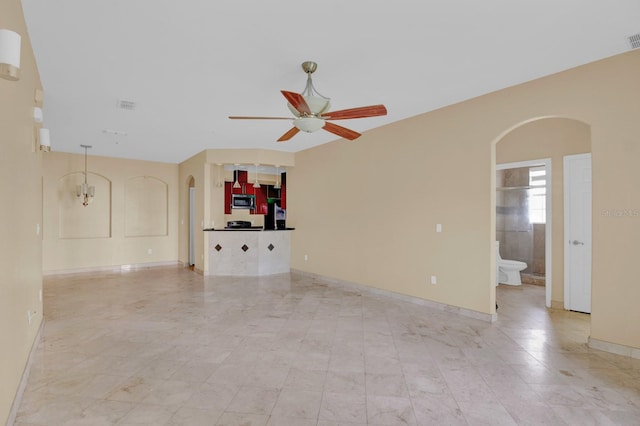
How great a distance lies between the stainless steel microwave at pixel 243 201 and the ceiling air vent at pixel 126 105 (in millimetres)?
4280

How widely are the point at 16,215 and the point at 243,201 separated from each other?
6493mm

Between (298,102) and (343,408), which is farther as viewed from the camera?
(298,102)

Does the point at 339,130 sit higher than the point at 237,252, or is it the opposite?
the point at 339,130

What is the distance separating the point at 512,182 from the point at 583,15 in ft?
16.4

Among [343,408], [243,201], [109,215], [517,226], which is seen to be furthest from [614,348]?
[109,215]

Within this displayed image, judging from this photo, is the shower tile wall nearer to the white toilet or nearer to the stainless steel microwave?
the white toilet

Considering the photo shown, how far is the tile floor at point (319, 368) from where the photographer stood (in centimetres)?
216

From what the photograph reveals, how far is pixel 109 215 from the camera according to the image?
799cm

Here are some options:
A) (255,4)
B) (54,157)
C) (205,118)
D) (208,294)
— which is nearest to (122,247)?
(54,157)

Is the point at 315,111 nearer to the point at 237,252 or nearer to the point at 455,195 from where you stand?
the point at 455,195

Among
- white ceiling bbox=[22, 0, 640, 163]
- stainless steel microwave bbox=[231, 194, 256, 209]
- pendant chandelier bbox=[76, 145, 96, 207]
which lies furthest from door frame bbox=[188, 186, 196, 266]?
white ceiling bbox=[22, 0, 640, 163]

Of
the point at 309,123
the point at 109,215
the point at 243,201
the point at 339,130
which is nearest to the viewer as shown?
the point at 309,123

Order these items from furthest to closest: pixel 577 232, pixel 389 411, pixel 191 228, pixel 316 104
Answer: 1. pixel 191 228
2. pixel 577 232
3. pixel 316 104
4. pixel 389 411

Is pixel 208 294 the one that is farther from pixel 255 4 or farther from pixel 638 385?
pixel 638 385
